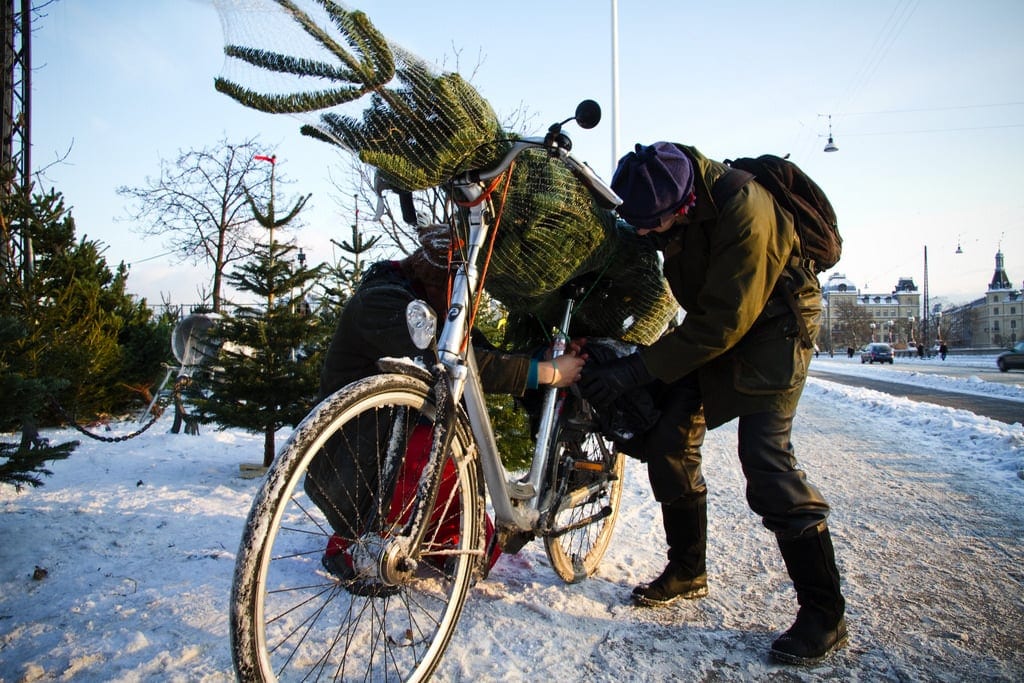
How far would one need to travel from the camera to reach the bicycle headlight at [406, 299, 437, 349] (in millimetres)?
1882

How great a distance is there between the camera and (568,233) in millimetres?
2400

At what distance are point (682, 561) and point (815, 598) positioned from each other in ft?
1.87

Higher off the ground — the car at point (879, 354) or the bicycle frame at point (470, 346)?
the bicycle frame at point (470, 346)

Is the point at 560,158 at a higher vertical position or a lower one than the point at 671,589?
higher

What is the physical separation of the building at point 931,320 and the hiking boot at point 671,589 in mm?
86101

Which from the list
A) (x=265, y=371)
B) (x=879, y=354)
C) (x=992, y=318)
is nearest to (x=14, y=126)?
(x=265, y=371)

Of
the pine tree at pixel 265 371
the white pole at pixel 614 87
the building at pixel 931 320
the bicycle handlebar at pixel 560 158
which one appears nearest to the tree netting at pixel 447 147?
the bicycle handlebar at pixel 560 158

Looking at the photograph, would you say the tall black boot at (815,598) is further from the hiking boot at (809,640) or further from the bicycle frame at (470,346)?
the bicycle frame at (470,346)

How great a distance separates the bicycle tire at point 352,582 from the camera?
1349mm

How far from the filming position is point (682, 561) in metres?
2.63

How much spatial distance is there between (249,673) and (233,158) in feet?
82.8

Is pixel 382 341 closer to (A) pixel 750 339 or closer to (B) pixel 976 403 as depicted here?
(A) pixel 750 339

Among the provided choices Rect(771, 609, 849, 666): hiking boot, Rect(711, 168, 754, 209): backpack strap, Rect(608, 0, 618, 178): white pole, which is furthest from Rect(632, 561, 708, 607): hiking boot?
Rect(608, 0, 618, 178): white pole

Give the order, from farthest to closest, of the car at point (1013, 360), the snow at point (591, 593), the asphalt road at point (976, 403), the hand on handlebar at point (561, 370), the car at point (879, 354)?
the car at point (879, 354) → the car at point (1013, 360) → the asphalt road at point (976, 403) → the hand on handlebar at point (561, 370) → the snow at point (591, 593)
